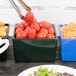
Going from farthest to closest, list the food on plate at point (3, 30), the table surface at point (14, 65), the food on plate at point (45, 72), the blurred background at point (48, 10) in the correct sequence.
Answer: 1. the blurred background at point (48, 10)
2. the food on plate at point (3, 30)
3. the table surface at point (14, 65)
4. the food on plate at point (45, 72)

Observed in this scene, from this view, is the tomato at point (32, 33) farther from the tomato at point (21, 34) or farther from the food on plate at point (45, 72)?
the food on plate at point (45, 72)

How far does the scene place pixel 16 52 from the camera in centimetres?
122

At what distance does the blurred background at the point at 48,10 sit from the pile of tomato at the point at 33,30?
521 mm

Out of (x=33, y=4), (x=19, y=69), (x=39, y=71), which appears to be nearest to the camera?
(x=39, y=71)

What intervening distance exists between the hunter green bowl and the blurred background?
2.08 feet

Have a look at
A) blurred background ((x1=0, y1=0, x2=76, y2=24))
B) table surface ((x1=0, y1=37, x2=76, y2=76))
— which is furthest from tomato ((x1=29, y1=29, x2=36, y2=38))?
blurred background ((x1=0, y1=0, x2=76, y2=24))

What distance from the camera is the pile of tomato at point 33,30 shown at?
3.92 ft

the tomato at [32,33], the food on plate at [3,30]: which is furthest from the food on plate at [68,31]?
the food on plate at [3,30]

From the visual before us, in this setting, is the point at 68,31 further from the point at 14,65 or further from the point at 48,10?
the point at 48,10

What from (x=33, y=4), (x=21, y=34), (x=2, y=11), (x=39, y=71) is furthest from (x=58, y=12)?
(x=39, y=71)

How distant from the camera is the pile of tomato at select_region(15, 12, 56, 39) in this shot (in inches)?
47.0

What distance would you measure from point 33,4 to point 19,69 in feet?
2.39

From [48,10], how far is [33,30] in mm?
631

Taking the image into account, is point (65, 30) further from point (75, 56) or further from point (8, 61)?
point (8, 61)
